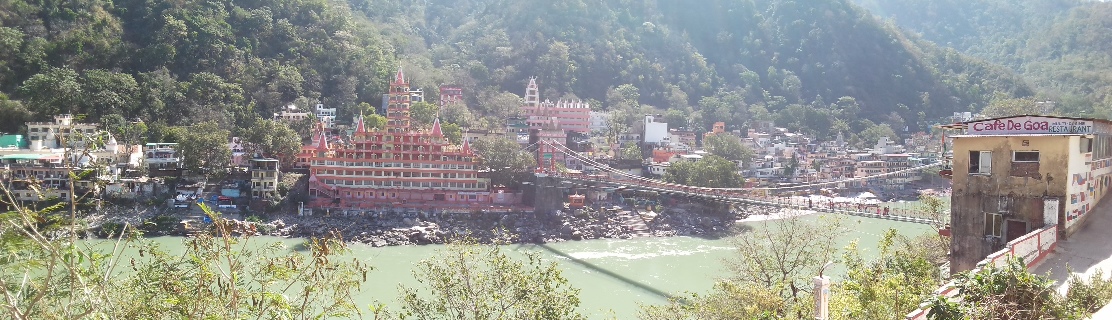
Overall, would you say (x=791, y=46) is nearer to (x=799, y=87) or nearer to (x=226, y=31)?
(x=799, y=87)

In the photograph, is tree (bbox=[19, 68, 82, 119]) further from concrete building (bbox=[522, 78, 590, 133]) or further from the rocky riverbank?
concrete building (bbox=[522, 78, 590, 133])

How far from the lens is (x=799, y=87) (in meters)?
42.4

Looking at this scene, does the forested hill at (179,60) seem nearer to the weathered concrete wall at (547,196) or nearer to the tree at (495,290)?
the weathered concrete wall at (547,196)

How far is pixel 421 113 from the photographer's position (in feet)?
82.3

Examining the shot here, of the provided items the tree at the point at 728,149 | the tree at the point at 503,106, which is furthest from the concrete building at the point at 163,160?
the tree at the point at 728,149

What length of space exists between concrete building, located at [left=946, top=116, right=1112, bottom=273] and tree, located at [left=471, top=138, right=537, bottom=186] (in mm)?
15189

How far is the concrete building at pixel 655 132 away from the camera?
29.1 m

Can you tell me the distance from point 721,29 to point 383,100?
27259mm

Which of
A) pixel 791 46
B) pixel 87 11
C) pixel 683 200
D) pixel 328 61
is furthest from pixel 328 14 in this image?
pixel 791 46

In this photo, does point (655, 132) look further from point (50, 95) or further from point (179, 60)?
point (50, 95)

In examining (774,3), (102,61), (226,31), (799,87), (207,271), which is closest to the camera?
(207,271)

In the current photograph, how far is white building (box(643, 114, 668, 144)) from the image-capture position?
29125 mm

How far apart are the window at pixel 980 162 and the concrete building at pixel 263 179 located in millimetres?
16042

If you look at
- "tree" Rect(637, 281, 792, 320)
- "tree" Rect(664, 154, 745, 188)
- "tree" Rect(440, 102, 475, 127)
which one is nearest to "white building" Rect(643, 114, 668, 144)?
"tree" Rect(664, 154, 745, 188)
